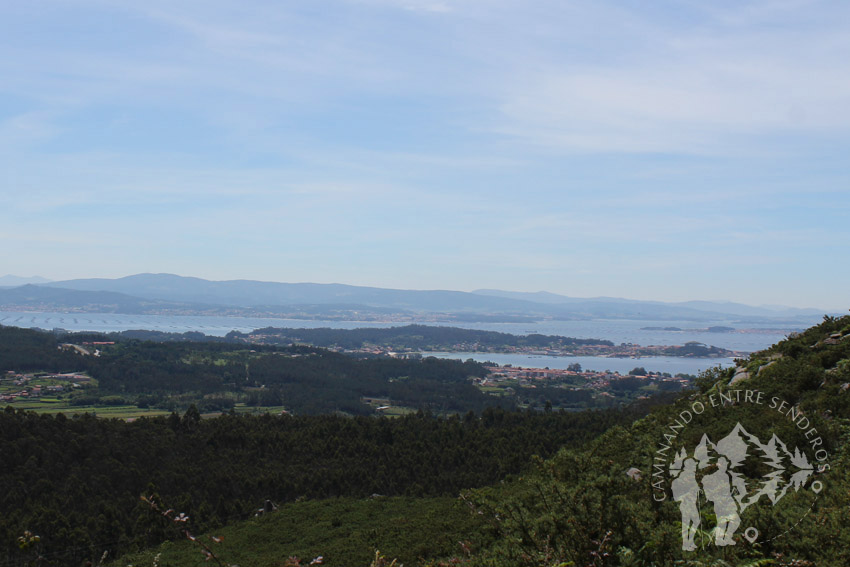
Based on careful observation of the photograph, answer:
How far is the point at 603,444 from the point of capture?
15883 millimetres

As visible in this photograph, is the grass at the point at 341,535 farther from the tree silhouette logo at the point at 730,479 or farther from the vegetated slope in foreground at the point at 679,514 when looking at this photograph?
the tree silhouette logo at the point at 730,479

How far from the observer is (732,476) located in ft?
24.5

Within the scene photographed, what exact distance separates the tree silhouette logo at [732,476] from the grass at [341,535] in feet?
18.0

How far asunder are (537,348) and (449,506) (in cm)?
12807

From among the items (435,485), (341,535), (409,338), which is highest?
(341,535)

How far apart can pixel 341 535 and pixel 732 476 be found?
49.9 ft

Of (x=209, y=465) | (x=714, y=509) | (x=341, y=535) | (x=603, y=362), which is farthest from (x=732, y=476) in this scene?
(x=603, y=362)

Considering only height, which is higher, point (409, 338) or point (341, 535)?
point (341, 535)

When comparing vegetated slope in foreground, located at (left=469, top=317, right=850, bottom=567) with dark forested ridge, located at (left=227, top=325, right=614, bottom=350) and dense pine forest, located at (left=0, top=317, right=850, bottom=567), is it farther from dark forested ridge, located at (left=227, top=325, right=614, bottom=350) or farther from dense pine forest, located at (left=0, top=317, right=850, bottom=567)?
dark forested ridge, located at (left=227, top=325, right=614, bottom=350)

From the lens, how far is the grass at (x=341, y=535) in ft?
49.4

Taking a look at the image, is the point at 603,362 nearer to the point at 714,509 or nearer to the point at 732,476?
the point at 732,476

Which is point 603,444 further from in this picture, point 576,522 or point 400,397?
point 400,397

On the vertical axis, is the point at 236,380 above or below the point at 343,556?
below

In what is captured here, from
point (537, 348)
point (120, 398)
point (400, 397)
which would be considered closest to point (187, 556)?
point (120, 398)
